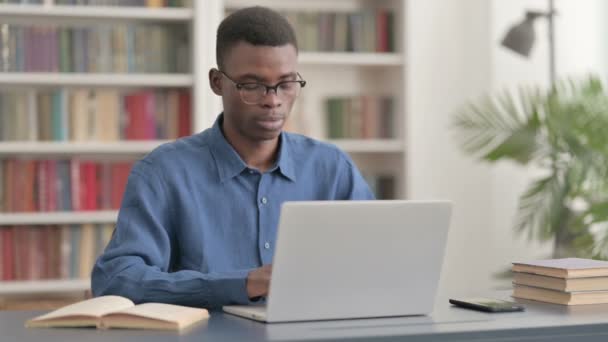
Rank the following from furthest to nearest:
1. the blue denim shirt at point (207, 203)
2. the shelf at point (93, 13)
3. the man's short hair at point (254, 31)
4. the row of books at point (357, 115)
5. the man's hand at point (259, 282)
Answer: the row of books at point (357, 115) → the shelf at point (93, 13) → the man's short hair at point (254, 31) → the blue denim shirt at point (207, 203) → the man's hand at point (259, 282)

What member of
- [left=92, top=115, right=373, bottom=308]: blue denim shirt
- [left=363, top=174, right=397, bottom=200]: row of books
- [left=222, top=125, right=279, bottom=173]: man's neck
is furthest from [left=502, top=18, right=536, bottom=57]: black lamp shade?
[left=222, top=125, right=279, bottom=173]: man's neck

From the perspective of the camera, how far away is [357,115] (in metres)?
4.42

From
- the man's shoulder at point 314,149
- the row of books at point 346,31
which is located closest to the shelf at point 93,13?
the row of books at point 346,31

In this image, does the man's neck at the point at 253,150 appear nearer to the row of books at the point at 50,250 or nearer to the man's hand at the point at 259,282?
the man's hand at the point at 259,282

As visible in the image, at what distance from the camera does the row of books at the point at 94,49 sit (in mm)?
4023

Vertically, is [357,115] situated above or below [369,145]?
above

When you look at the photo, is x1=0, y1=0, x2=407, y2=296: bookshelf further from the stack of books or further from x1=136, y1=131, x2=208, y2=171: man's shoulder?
the stack of books

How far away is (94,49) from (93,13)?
148 mm

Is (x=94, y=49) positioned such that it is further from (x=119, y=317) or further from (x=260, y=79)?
(x=119, y=317)

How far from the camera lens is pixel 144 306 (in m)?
1.74

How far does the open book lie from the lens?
64.2 inches

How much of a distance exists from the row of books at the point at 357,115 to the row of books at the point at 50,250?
1.06 m

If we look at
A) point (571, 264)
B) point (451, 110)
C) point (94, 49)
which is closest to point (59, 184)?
point (94, 49)

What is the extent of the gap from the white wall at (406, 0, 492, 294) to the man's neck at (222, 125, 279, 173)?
2.35m
